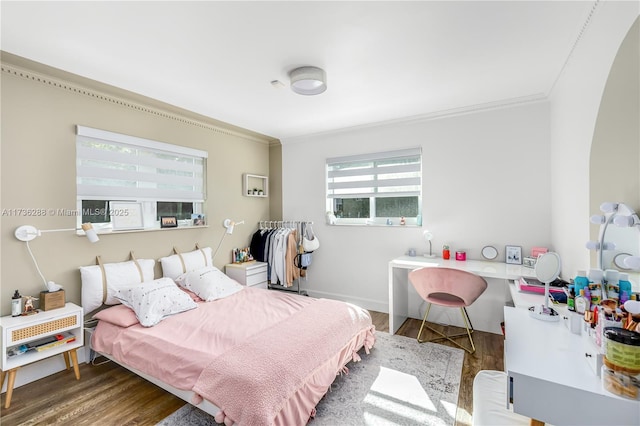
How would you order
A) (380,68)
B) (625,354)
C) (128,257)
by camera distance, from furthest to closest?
1. (128,257)
2. (380,68)
3. (625,354)

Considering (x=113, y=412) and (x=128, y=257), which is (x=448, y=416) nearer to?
(x=113, y=412)

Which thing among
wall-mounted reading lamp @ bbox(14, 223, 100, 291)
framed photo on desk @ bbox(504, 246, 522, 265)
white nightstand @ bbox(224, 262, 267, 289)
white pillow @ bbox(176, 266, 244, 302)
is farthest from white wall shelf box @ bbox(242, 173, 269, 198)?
framed photo on desk @ bbox(504, 246, 522, 265)

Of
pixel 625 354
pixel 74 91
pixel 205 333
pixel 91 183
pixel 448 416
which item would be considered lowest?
pixel 448 416

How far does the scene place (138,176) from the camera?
316 centimetres

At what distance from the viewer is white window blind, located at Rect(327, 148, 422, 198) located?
3.79m

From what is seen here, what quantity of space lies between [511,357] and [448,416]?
1.09m

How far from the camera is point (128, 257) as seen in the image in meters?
3.10

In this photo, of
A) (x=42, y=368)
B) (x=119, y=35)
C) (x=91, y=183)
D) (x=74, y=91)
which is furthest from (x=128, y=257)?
(x=119, y=35)

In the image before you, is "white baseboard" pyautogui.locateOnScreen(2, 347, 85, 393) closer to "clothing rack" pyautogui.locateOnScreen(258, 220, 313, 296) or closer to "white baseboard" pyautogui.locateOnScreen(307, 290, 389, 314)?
"clothing rack" pyautogui.locateOnScreen(258, 220, 313, 296)

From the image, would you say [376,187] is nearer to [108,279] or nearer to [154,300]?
[154,300]

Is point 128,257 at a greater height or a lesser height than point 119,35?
lesser

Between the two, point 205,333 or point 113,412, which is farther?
point 205,333

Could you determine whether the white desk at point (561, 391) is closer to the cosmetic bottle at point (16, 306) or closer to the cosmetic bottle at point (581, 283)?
the cosmetic bottle at point (581, 283)

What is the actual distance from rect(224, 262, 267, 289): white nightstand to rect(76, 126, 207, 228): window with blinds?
0.89 meters
